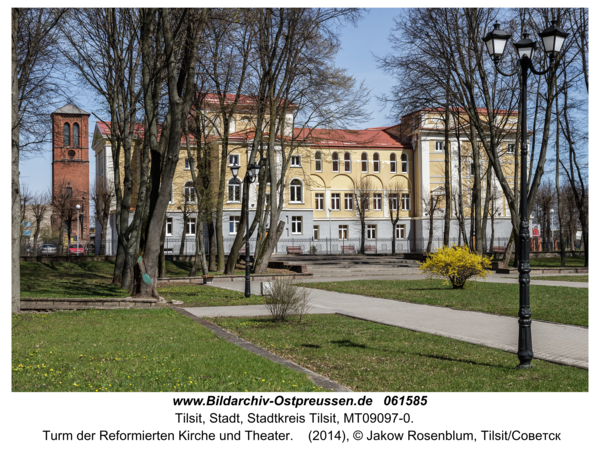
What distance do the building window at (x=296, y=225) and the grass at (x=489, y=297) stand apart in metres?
33.1

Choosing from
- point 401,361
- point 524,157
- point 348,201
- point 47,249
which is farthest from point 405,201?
point 401,361

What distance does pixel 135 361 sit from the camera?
847 centimetres

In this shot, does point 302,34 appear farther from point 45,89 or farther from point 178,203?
point 178,203

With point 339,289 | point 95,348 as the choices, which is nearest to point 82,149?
point 339,289

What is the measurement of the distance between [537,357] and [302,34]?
830 inches

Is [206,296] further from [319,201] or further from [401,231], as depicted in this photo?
[401,231]

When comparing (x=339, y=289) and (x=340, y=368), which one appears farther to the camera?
(x=339, y=289)

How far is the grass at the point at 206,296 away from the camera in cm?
1803

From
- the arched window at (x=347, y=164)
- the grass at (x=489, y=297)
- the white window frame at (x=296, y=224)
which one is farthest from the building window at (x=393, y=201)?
the grass at (x=489, y=297)

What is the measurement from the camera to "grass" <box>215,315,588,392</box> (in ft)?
23.8

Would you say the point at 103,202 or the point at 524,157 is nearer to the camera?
the point at 524,157

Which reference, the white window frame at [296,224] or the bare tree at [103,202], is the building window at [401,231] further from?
the bare tree at [103,202]

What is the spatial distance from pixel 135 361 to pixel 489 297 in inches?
498

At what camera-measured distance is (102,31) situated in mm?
22656
